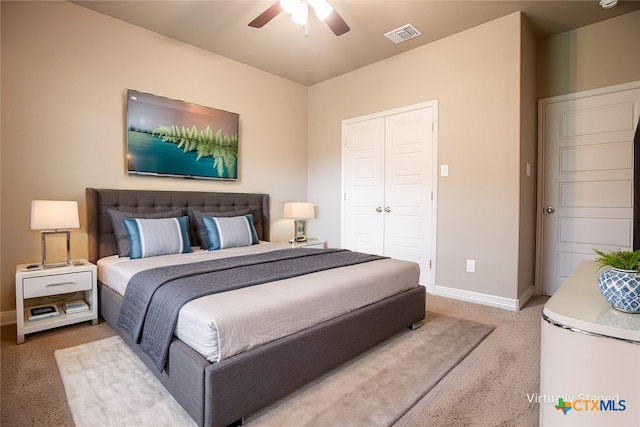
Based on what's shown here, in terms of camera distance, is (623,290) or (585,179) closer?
(623,290)

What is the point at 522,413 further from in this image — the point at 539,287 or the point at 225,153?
the point at 225,153

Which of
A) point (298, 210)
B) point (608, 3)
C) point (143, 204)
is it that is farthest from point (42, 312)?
point (608, 3)

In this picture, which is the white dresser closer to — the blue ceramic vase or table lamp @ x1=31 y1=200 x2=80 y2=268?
the blue ceramic vase

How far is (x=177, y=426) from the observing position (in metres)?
1.43

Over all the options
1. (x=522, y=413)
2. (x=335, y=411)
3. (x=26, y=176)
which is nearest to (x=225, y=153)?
(x=26, y=176)

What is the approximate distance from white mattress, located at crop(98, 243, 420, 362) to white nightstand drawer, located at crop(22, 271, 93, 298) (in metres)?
0.14

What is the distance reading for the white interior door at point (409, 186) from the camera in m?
3.63

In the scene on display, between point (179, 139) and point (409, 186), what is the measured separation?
2.68m

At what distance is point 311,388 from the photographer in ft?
5.63

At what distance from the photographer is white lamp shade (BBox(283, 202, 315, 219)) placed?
424 cm

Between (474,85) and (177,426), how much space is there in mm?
3677

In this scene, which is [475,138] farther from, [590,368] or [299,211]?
[590,368]

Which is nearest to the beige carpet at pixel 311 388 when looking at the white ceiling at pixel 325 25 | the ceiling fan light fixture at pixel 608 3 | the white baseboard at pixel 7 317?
the white baseboard at pixel 7 317

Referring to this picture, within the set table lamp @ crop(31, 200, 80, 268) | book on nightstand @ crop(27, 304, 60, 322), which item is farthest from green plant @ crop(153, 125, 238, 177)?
book on nightstand @ crop(27, 304, 60, 322)
